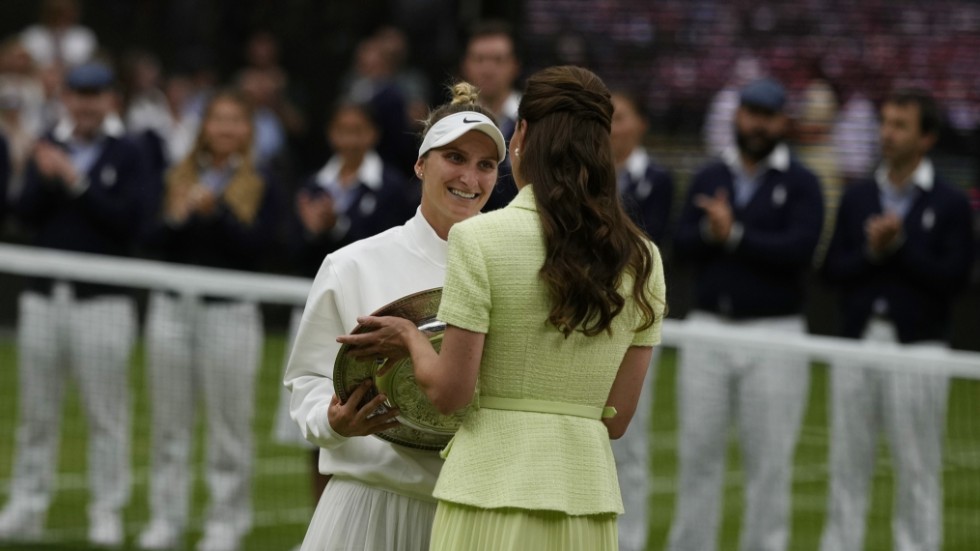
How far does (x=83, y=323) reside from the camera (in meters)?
8.66

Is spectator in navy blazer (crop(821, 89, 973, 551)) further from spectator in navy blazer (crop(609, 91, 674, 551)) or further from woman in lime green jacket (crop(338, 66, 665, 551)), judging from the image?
woman in lime green jacket (crop(338, 66, 665, 551))

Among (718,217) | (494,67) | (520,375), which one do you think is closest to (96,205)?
(494,67)

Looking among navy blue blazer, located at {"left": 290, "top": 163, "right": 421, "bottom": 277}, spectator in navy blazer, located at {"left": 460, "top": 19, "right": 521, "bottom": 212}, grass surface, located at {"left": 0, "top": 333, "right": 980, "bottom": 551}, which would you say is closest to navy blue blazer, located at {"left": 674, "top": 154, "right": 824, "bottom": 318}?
grass surface, located at {"left": 0, "top": 333, "right": 980, "bottom": 551}

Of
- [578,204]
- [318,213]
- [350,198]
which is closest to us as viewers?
[578,204]

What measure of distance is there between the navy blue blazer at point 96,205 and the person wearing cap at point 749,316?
3.03 m

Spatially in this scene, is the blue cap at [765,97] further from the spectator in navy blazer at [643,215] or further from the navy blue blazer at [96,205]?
the navy blue blazer at [96,205]

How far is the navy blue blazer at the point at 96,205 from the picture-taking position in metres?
8.95

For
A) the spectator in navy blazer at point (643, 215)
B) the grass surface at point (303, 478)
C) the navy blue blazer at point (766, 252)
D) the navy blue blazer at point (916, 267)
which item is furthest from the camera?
the navy blue blazer at point (766, 252)

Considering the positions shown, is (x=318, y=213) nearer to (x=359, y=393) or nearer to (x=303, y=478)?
(x=303, y=478)

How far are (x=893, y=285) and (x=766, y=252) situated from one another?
68 centimetres

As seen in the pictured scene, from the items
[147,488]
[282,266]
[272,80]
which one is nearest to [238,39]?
[272,80]

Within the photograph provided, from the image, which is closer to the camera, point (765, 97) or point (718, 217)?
point (718, 217)

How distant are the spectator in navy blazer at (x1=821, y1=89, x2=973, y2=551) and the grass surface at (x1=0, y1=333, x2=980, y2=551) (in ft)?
0.59

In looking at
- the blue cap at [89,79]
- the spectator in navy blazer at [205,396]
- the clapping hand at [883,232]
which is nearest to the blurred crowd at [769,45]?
the blue cap at [89,79]
